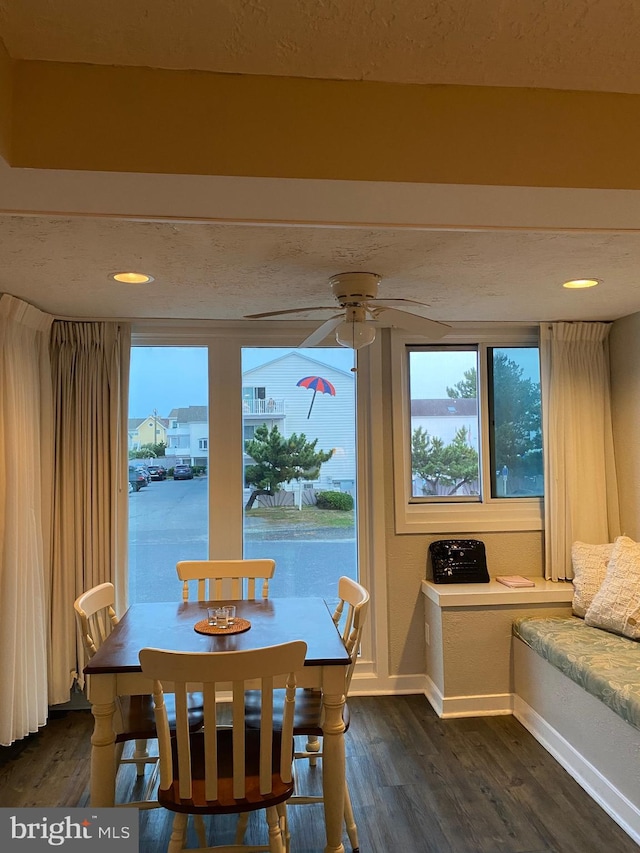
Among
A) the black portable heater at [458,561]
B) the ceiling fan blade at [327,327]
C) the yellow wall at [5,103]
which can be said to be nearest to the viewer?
the yellow wall at [5,103]

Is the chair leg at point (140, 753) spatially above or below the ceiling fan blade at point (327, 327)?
below

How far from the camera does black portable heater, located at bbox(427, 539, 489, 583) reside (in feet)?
11.9

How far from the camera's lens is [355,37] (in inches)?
45.8

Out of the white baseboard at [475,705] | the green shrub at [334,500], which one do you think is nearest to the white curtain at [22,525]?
the green shrub at [334,500]

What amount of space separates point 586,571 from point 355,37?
3.15 meters

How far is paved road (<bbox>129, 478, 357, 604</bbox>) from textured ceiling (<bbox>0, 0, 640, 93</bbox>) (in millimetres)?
2801

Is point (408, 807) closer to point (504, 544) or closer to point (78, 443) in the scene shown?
point (504, 544)

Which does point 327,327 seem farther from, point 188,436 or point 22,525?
point 22,525

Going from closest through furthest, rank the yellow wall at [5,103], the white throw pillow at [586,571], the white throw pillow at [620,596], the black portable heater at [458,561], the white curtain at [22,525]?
the yellow wall at [5,103] < the white curtain at [22,525] < the white throw pillow at [620,596] < the white throw pillow at [586,571] < the black portable heater at [458,561]

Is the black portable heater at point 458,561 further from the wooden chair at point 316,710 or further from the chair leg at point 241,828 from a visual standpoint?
the chair leg at point 241,828

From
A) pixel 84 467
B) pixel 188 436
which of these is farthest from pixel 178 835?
pixel 188 436

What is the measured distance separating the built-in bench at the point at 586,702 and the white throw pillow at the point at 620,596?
54 millimetres

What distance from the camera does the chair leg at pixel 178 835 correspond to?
6.10ft

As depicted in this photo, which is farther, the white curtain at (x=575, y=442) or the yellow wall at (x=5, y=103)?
the white curtain at (x=575, y=442)
